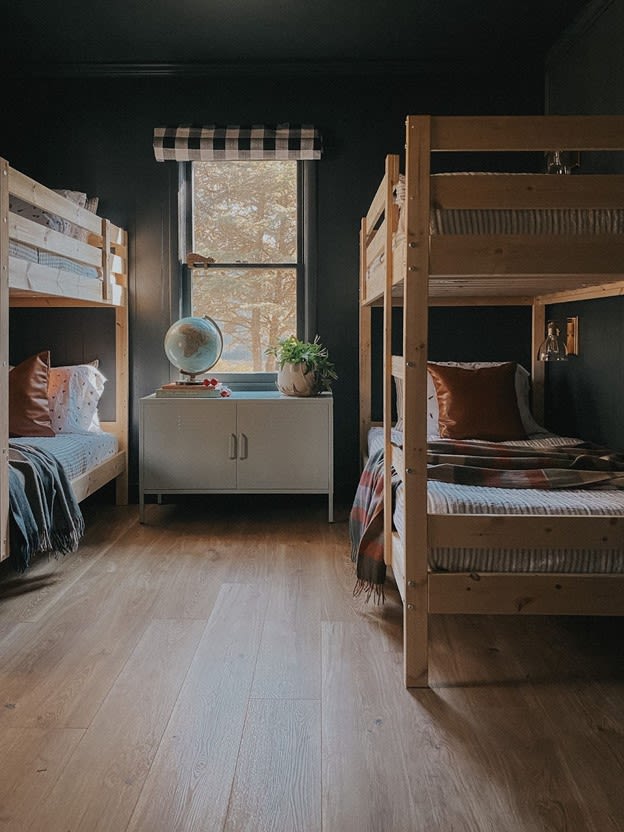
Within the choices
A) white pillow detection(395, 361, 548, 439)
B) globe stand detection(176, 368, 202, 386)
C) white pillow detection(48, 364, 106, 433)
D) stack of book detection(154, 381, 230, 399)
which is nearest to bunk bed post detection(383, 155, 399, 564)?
white pillow detection(395, 361, 548, 439)

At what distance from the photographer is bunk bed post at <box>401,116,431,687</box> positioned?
2.29m

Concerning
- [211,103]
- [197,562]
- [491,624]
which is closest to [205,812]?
[491,624]

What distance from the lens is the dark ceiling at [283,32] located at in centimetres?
384

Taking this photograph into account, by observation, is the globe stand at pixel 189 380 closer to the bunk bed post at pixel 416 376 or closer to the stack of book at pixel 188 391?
the stack of book at pixel 188 391

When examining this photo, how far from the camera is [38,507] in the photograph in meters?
3.21

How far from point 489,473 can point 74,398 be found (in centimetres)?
246

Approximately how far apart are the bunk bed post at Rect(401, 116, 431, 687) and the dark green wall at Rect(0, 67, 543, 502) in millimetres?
2386

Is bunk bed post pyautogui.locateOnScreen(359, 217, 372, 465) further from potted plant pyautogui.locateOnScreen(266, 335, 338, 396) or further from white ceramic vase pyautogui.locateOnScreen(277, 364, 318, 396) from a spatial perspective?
white ceramic vase pyautogui.locateOnScreen(277, 364, 318, 396)

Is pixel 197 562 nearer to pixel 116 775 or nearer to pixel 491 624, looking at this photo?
pixel 491 624

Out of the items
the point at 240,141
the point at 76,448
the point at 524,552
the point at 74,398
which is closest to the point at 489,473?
the point at 524,552

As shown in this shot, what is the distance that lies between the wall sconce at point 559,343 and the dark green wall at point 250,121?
2.01ft

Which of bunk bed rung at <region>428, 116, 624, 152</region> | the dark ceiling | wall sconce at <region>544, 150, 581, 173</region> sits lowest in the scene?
bunk bed rung at <region>428, 116, 624, 152</region>

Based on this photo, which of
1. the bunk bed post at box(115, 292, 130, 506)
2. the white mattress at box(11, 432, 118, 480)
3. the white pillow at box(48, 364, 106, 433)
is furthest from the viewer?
the bunk bed post at box(115, 292, 130, 506)

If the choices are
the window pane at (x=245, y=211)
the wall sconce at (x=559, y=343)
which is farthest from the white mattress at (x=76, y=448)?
the wall sconce at (x=559, y=343)
